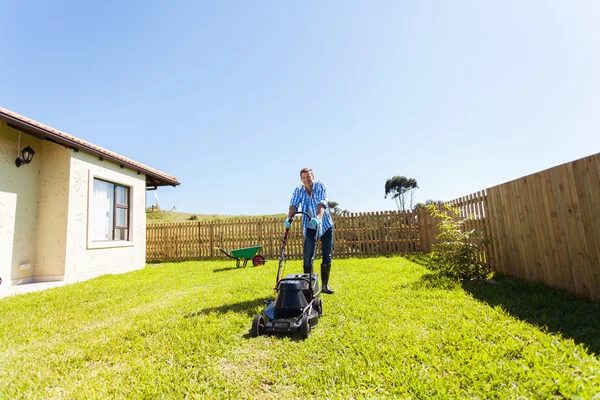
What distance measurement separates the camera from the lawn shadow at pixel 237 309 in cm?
367

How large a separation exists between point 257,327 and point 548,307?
3148 millimetres

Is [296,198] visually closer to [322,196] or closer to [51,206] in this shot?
[322,196]

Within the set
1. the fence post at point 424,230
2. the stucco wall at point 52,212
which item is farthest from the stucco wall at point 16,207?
the fence post at point 424,230

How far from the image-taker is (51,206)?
6.82 metres

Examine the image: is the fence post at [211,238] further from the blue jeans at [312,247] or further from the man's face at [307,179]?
the man's face at [307,179]

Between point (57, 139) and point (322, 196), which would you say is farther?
point (57, 139)

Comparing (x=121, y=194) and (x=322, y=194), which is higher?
(x=121, y=194)

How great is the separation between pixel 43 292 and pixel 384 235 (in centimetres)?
Result: 927

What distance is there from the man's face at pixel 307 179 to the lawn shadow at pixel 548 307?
270 centimetres

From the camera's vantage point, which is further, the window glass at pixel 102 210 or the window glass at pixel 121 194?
the window glass at pixel 121 194

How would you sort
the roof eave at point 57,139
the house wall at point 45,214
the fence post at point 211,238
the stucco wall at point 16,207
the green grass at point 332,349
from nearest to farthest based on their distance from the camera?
the green grass at point 332,349 < the roof eave at point 57,139 < the stucco wall at point 16,207 < the house wall at point 45,214 < the fence post at point 211,238

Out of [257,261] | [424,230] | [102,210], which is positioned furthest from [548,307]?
[102,210]

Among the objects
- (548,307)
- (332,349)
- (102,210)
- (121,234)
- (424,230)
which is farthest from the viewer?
(424,230)

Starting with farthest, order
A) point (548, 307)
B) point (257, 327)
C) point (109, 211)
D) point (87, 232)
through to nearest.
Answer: point (109, 211), point (87, 232), point (548, 307), point (257, 327)
